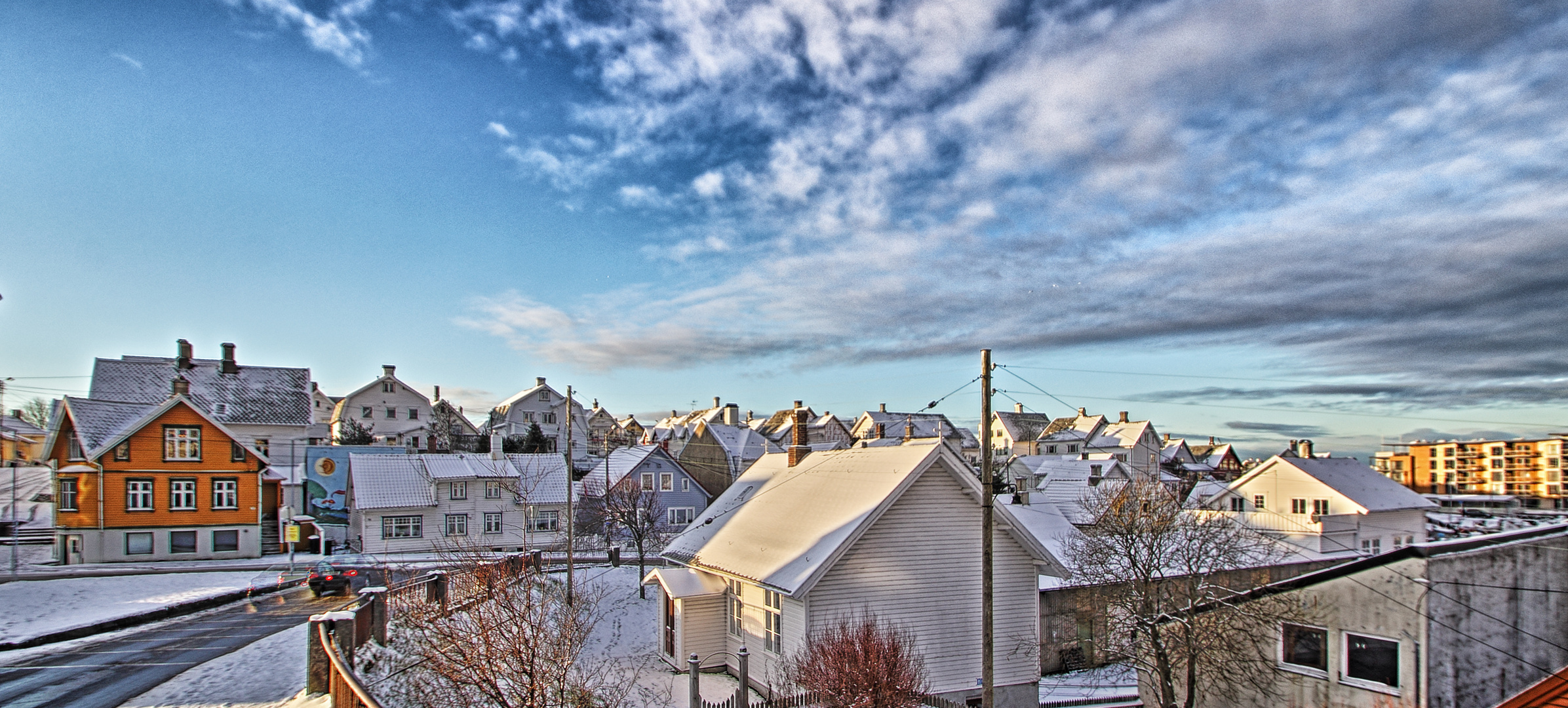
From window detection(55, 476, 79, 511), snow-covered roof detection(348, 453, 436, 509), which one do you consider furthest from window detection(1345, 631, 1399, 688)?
window detection(55, 476, 79, 511)

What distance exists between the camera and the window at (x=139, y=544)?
38594 mm

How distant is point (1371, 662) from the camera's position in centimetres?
1470

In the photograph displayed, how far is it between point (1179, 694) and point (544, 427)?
256ft

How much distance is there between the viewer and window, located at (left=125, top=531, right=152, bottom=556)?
38.6m

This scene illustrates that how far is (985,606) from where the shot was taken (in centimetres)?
1512

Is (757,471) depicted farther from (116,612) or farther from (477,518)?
(477,518)

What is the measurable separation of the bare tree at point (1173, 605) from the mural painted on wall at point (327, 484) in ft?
158

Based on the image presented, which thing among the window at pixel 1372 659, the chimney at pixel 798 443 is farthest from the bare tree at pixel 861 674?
the chimney at pixel 798 443

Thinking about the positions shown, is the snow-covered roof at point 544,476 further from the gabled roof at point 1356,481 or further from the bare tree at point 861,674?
the gabled roof at point 1356,481

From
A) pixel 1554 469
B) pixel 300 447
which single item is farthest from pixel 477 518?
pixel 1554 469

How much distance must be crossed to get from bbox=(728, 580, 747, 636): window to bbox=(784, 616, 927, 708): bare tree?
19.2ft

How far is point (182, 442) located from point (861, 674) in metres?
41.6

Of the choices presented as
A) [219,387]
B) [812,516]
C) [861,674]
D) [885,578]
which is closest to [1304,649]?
[885,578]

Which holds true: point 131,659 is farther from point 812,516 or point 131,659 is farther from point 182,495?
point 182,495
